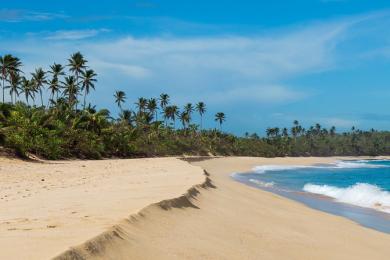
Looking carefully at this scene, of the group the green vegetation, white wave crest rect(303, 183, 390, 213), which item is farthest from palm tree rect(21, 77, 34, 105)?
white wave crest rect(303, 183, 390, 213)

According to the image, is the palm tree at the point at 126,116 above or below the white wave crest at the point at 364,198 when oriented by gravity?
above

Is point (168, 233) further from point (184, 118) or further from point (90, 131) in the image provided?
point (184, 118)

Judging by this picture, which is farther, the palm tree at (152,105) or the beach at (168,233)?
the palm tree at (152,105)

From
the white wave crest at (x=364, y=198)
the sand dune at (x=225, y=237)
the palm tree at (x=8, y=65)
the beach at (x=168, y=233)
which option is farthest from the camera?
the palm tree at (x=8, y=65)

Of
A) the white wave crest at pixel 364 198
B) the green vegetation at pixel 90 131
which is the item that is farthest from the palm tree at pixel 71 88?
the white wave crest at pixel 364 198

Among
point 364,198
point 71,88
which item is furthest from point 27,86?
point 364,198

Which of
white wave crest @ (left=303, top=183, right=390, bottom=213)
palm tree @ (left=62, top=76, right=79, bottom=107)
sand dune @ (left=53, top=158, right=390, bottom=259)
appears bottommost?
white wave crest @ (left=303, top=183, right=390, bottom=213)

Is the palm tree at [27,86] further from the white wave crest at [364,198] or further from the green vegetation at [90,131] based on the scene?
the white wave crest at [364,198]

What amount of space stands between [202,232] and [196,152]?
88026mm

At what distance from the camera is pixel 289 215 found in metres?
13.1

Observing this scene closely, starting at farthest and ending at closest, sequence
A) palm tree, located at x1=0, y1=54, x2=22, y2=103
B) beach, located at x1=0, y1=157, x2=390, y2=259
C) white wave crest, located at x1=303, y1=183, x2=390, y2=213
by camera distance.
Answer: palm tree, located at x1=0, y1=54, x2=22, y2=103, white wave crest, located at x1=303, y1=183, x2=390, y2=213, beach, located at x1=0, y1=157, x2=390, y2=259

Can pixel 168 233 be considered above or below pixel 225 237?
above

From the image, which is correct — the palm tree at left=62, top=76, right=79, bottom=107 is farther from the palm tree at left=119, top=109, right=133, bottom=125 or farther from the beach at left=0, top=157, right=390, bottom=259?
the beach at left=0, top=157, right=390, bottom=259

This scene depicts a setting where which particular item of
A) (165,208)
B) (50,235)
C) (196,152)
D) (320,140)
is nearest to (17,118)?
(165,208)
